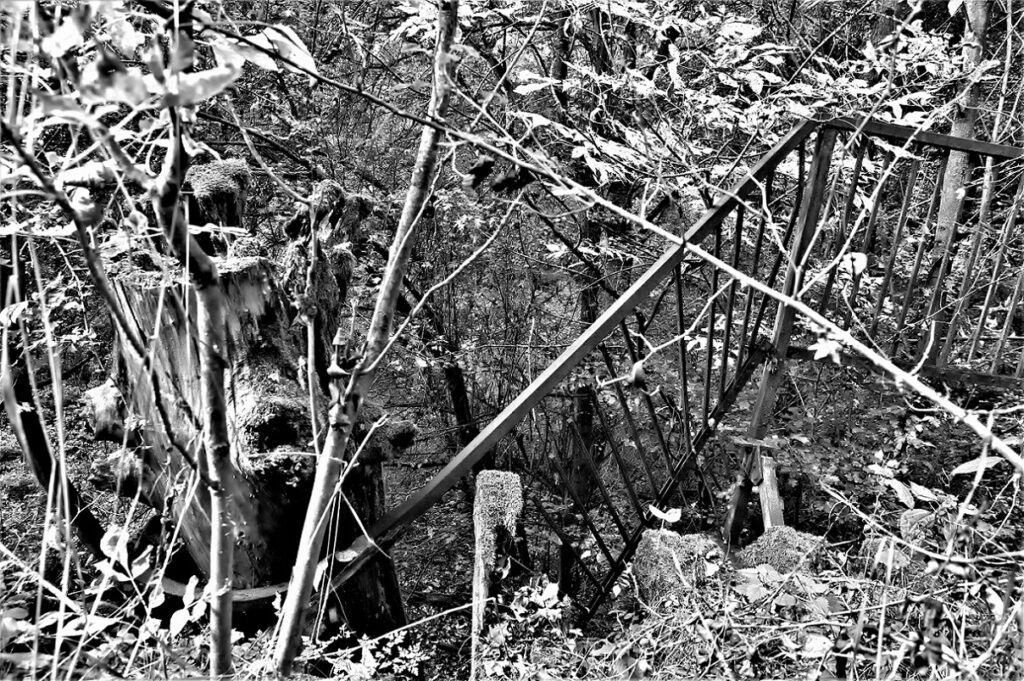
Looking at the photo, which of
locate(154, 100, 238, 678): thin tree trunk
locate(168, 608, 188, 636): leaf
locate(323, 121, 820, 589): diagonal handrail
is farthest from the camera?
locate(323, 121, 820, 589): diagonal handrail

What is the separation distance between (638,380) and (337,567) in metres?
1.46

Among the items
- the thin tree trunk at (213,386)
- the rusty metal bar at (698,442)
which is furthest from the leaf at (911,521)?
the thin tree trunk at (213,386)

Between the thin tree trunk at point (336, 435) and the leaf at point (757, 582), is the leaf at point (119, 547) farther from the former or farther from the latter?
the leaf at point (757, 582)

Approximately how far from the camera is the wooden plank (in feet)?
9.16

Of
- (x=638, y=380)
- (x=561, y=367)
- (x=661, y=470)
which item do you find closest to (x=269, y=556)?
(x=561, y=367)

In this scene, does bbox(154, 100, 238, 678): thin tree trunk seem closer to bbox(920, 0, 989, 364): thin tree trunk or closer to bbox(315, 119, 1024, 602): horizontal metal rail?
bbox(315, 119, 1024, 602): horizontal metal rail

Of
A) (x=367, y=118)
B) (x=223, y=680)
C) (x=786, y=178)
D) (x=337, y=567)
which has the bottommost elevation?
(x=337, y=567)

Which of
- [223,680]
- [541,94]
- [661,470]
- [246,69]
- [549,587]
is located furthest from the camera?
[661,470]

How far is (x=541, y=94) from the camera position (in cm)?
470

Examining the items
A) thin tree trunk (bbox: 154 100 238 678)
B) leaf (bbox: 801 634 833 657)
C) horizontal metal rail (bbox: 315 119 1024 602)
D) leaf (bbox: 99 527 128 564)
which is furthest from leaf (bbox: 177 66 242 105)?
leaf (bbox: 801 634 833 657)

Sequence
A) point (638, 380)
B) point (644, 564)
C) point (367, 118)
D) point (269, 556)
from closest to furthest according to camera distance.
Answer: point (638, 380) < point (269, 556) < point (644, 564) < point (367, 118)

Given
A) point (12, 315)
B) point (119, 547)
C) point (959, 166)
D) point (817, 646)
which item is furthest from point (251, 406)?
point (959, 166)

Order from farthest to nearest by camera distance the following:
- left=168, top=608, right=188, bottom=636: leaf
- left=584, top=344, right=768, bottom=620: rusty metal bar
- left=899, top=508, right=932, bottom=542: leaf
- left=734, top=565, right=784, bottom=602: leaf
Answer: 1. left=584, top=344, right=768, bottom=620: rusty metal bar
2. left=734, top=565, right=784, bottom=602: leaf
3. left=899, top=508, right=932, bottom=542: leaf
4. left=168, top=608, right=188, bottom=636: leaf

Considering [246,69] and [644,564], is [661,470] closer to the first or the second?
[644,564]
